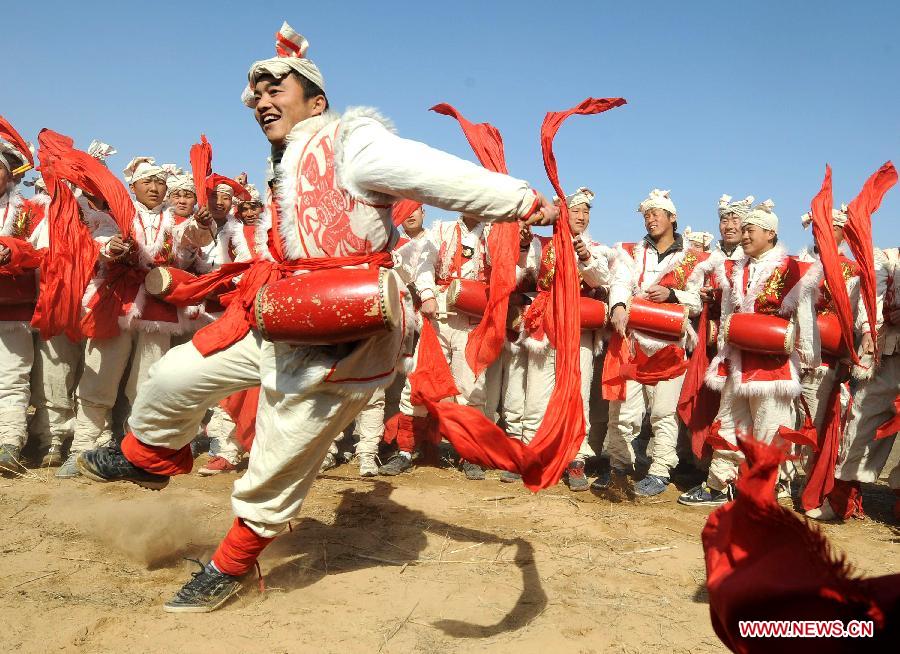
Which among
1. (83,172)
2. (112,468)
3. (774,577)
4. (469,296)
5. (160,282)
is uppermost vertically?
(83,172)

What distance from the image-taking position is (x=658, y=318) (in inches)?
208

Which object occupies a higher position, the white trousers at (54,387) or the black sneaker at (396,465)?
the white trousers at (54,387)

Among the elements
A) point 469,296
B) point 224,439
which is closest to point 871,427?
point 469,296

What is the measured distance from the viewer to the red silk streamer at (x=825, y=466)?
16.4 ft

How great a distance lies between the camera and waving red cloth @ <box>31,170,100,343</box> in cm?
492

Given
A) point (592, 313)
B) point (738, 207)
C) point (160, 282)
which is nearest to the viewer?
point (160, 282)

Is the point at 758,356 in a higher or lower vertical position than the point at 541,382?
higher

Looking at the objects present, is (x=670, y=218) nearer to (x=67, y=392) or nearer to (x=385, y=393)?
(x=385, y=393)

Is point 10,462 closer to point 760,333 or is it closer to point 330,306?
point 330,306

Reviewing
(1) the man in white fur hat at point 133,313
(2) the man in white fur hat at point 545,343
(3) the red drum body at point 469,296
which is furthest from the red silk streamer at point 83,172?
(2) the man in white fur hat at point 545,343

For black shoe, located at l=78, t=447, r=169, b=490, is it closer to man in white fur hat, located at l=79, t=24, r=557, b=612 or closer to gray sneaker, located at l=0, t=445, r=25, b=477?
man in white fur hat, located at l=79, t=24, r=557, b=612

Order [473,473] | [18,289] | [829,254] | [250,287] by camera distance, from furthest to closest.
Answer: [473,473], [18,289], [829,254], [250,287]

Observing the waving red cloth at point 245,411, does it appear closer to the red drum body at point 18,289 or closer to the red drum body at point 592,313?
the red drum body at point 18,289

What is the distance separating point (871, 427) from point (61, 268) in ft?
19.3
